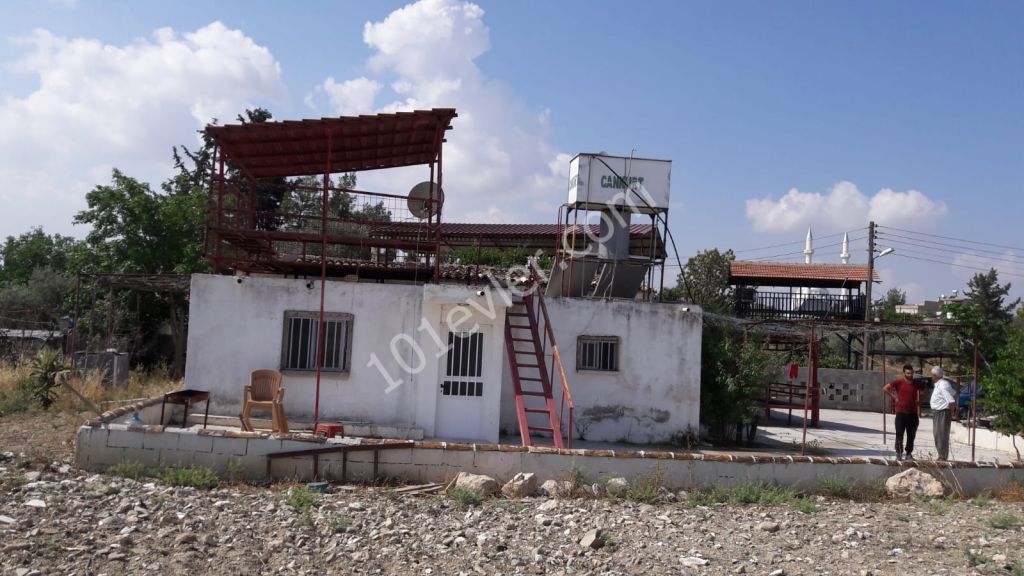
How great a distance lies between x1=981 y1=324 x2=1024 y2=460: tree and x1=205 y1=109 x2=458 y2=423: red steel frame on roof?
33.6 ft

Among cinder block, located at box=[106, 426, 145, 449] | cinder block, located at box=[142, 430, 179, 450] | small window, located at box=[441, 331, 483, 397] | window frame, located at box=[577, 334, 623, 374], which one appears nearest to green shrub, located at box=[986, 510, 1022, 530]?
window frame, located at box=[577, 334, 623, 374]

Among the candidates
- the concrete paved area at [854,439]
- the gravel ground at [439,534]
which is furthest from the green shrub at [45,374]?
the concrete paved area at [854,439]

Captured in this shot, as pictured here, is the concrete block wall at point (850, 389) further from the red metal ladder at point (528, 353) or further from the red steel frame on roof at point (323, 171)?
the red steel frame on roof at point (323, 171)

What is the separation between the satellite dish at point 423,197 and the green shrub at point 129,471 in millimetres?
5932

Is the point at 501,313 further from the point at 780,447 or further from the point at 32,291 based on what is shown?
the point at 32,291

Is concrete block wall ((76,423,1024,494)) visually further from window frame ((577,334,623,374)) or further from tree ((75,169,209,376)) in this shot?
tree ((75,169,209,376))

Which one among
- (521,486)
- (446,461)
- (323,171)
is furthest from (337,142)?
(521,486)

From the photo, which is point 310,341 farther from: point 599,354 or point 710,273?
point 710,273

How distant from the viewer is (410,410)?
12.6m

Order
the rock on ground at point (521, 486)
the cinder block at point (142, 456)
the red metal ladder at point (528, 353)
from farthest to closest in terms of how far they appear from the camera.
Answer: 1. the red metal ladder at point (528, 353)
2. the cinder block at point (142, 456)
3. the rock on ground at point (521, 486)

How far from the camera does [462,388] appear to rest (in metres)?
12.8

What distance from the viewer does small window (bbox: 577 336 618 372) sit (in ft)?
45.9

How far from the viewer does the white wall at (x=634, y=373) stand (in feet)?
45.4

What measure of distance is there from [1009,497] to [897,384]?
96.0 inches
